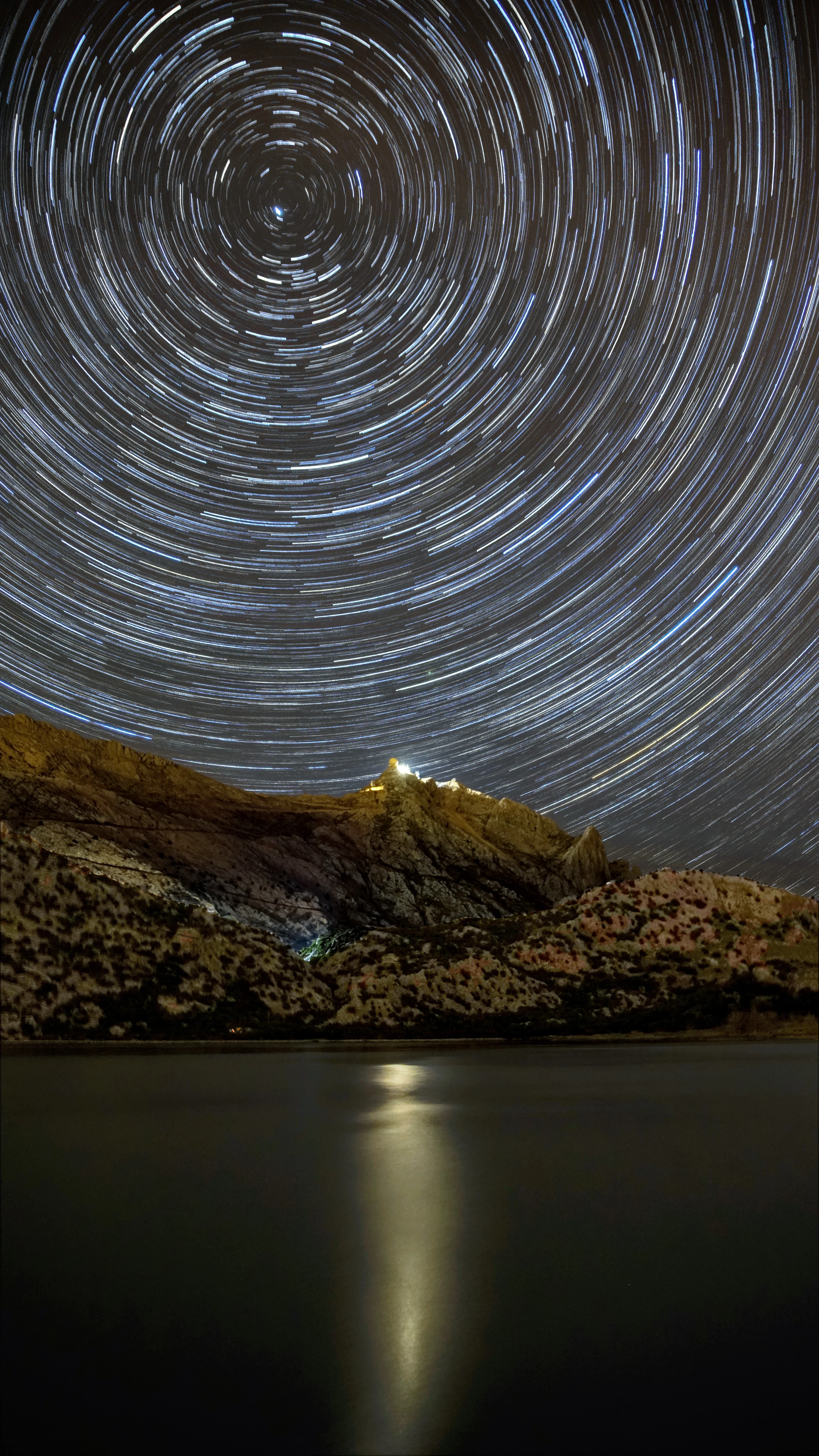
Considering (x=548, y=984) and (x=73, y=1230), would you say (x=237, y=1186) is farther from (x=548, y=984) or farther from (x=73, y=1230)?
(x=548, y=984)

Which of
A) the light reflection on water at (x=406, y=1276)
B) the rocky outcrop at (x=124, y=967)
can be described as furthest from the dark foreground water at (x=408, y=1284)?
the rocky outcrop at (x=124, y=967)

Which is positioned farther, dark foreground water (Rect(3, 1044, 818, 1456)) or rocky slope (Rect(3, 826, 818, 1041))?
rocky slope (Rect(3, 826, 818, 1041))

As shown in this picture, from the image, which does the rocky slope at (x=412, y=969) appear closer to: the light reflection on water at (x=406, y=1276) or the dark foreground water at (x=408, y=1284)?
the dark foreground water at (x=408, y=1284)

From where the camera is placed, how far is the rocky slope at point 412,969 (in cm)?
2952

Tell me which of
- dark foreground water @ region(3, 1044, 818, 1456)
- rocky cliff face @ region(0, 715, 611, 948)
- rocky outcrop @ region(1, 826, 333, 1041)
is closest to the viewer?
dark foreground water @ region(3, 1044, 818, 1456)

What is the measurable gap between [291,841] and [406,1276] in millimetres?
70595

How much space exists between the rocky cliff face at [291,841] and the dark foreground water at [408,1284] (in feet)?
144

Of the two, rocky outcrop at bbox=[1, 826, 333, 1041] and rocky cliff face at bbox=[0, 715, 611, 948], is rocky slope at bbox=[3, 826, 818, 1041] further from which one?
rocky cliff face at bbox=[0, 715, 611, 948]

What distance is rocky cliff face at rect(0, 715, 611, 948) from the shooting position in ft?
196

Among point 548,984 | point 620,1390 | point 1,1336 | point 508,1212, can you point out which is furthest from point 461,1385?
point 548,984

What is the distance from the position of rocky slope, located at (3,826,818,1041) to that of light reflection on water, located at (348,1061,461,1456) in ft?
64.9

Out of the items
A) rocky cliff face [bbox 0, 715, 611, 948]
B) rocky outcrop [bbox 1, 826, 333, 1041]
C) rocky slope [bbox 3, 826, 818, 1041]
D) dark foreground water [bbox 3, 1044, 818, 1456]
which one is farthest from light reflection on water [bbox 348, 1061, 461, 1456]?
rocky cliff face [bbox 0, 715, 611, 948]

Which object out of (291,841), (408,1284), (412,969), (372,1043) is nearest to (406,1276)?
(408,1284)

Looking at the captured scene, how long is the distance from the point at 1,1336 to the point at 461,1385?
244 centimetres
